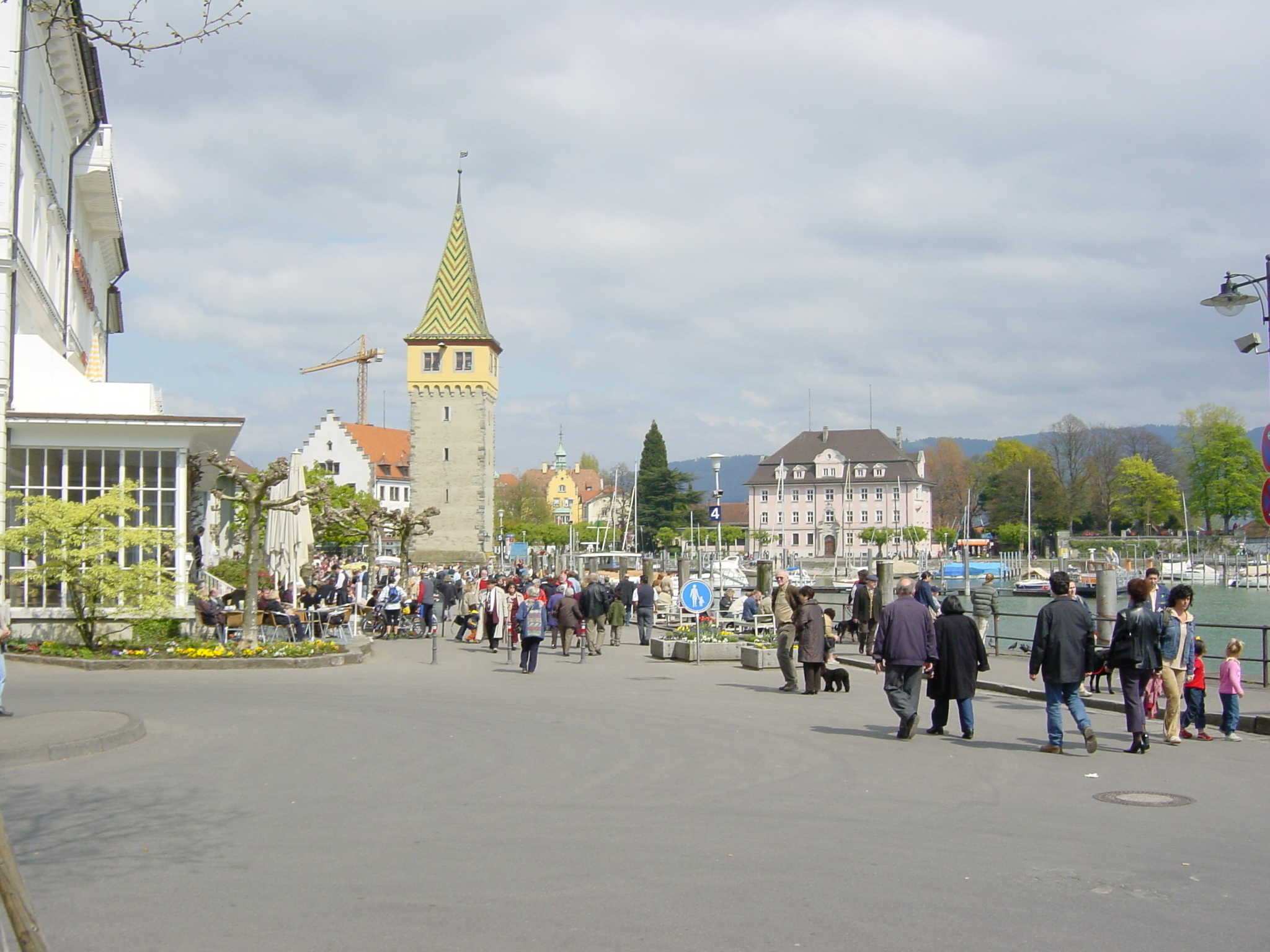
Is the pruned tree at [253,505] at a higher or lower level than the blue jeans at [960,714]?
higher

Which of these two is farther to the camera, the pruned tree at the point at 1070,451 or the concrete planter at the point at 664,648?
the pruned tree at the point at 1070,451

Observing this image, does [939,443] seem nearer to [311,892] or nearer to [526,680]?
[526,680]

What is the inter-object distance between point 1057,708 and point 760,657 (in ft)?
34.7

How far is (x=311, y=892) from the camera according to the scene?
6836 millimetres

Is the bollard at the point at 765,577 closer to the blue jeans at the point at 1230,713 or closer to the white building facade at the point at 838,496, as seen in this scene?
the blue jeans at the point at 1230,713

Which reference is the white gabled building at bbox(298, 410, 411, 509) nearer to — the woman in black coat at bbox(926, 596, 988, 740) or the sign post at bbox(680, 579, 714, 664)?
the sign post at bbox(680, 579, 714, 664)

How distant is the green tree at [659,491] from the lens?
13088 centimetres

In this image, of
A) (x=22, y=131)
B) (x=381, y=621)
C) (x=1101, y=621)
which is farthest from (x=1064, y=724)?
(x=22, y=131)

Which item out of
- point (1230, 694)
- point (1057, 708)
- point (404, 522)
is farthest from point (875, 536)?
point (1057, 708)

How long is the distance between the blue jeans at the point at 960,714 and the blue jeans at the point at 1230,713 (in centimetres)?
270

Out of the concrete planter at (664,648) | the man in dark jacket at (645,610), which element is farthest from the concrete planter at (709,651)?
the man in dark jacket at (645,610)

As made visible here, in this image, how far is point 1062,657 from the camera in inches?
472

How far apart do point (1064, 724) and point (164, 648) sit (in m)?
14.6

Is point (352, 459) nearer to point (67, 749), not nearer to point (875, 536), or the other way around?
point (875, 536)
